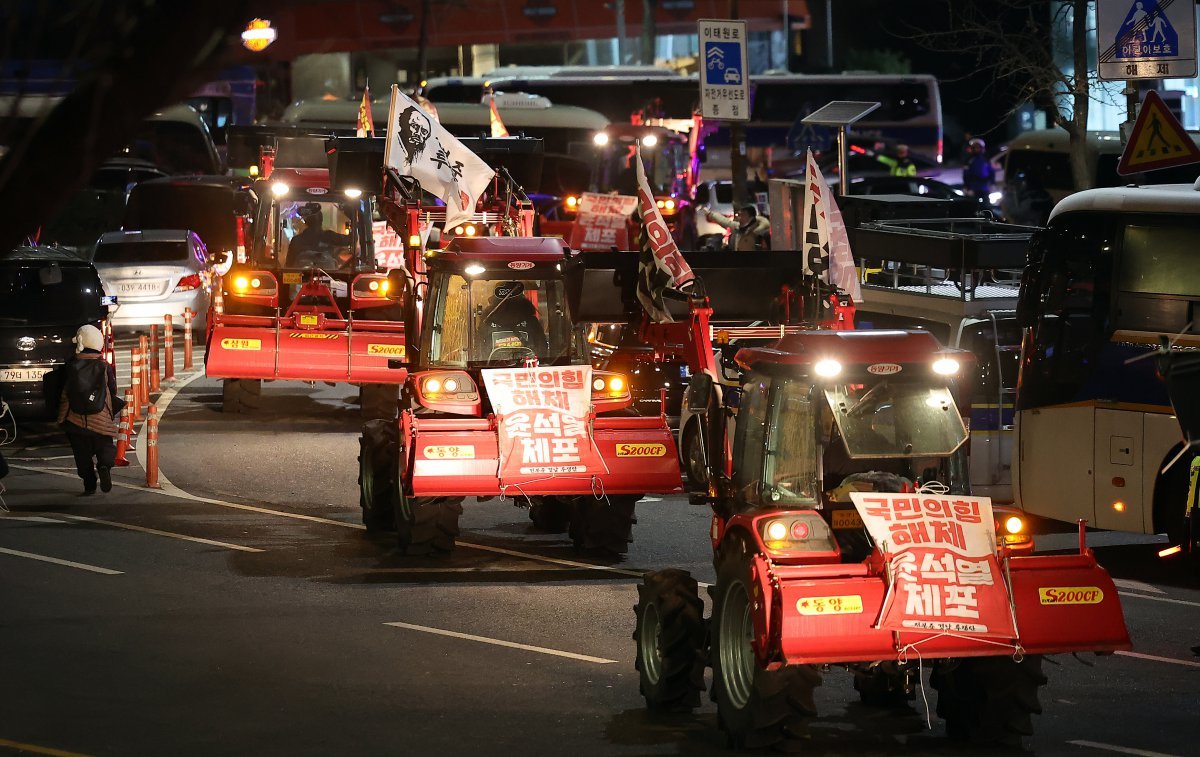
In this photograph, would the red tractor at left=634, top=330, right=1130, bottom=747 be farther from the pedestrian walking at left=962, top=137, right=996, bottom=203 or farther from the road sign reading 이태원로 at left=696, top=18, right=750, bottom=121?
the pedestrian walking at left=962, top=137, right=996, bottom=203

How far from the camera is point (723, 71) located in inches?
983

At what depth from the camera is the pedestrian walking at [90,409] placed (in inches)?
638

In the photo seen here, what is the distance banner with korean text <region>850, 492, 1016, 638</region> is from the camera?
816cm

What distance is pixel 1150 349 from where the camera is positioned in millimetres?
13367

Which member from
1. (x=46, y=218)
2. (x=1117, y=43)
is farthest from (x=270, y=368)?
(x=46, y=218)

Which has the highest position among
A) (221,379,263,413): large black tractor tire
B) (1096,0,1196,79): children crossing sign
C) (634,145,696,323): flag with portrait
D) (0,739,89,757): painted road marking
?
(1096,0,1196,79): children crossing sign

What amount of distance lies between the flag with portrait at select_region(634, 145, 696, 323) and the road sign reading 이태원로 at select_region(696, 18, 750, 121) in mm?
11089

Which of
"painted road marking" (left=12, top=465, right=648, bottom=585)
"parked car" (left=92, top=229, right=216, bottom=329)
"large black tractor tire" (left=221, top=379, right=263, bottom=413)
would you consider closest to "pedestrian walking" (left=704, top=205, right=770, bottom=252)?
"parked car" (left=92, top=229, right=216, bottom=329)

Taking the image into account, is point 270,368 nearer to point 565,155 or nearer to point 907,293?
point 907,293

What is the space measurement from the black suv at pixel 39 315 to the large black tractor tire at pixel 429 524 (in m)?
6.17

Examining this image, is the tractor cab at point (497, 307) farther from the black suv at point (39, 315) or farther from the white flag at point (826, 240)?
the black suv at point (39, 315)

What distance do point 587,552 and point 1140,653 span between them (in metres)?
4.64

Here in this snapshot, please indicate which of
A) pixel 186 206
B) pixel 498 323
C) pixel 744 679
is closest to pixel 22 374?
pixel 498 323

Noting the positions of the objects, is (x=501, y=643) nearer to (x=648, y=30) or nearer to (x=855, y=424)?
(x=855, y=424)
